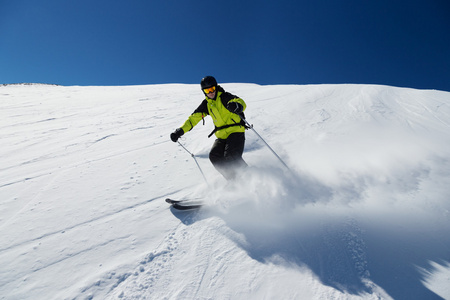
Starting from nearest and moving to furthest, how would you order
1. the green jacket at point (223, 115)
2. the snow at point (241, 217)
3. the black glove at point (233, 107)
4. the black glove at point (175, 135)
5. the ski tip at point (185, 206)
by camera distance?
the snow at point (241, 217)
the ski tip at point (185, 206)
the black glove at point (233, 107)
the green jacket at point (223, 115)
the black glove at point (175, 135)

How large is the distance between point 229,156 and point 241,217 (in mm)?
Result: 1251

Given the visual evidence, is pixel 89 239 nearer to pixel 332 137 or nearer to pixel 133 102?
pixel 332 137

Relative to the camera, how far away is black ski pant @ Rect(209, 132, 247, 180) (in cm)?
391

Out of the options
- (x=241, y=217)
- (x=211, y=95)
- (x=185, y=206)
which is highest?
(x=211, y=95)

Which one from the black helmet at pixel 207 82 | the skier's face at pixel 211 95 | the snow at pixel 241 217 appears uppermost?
the black helmet at pixel 207 82

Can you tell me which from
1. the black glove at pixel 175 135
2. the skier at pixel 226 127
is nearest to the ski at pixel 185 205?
the skier at pixel 226 127

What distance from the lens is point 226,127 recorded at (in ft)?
13.7

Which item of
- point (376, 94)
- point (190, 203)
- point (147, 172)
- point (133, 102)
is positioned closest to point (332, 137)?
point (190, 203)

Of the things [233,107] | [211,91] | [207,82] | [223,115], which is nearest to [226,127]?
[223,115]

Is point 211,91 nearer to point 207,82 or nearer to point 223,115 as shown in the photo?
point 207,82

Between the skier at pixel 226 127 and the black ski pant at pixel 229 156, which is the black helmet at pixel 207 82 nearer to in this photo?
the skier at pixel 226 127

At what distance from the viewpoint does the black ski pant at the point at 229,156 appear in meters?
3.91

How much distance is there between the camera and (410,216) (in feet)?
A: 9.31

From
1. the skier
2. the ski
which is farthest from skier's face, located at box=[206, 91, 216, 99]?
the ski
